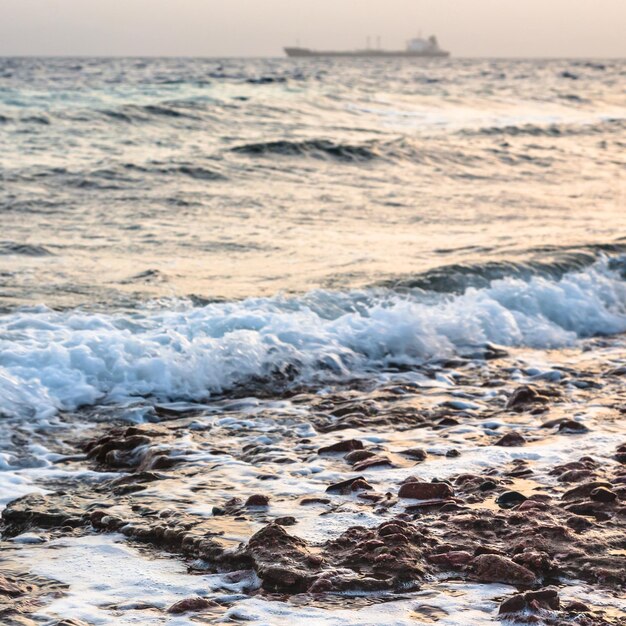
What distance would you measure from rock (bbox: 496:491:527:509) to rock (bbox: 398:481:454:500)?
0.22 metres

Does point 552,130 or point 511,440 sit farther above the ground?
point 552,130

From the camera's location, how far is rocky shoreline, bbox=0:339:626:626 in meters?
3.39

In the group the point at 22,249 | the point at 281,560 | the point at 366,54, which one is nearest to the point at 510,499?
the point at 281,560

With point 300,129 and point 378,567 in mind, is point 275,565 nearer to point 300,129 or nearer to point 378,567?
point 378,567

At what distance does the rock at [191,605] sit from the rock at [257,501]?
910mm

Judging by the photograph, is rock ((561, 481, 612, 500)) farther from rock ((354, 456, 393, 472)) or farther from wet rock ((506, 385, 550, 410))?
wet rock ((506, 385, 550, 410))

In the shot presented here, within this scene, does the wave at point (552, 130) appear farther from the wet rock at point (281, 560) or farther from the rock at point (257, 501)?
A: the wet rock at point (281, 560)

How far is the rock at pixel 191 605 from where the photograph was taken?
3.21 metres

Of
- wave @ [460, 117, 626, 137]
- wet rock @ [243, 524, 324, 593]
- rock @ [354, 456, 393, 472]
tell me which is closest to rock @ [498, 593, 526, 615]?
wet rock @ [243, 524, 324, 593]

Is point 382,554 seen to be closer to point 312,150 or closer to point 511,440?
point 511,440

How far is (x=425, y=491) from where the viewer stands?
14.0 ft

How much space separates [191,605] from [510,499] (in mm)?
1627

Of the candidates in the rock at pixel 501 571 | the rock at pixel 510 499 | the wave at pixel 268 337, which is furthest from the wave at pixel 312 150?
the rock at pixel 501 571

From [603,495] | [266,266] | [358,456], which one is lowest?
[358,456]
